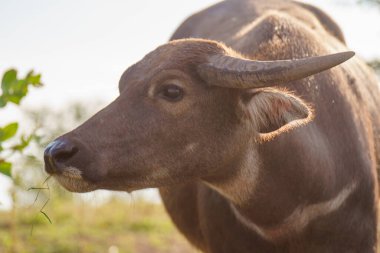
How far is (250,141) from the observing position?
4199mm

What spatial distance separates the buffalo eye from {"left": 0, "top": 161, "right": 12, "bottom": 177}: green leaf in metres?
1.22

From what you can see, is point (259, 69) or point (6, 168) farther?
point (259, 69)

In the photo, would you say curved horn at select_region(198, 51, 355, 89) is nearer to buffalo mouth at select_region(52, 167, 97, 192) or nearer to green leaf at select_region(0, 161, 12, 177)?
buffalo mouth at select_region(52, 167, 97, 192)

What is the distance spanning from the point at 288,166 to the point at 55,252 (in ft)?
12.9

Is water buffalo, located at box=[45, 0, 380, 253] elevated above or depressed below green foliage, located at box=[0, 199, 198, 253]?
above

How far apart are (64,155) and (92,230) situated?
17.6 ft

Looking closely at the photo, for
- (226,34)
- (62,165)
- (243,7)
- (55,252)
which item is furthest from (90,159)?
(55,252)

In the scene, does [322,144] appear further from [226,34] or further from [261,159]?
[226,34]

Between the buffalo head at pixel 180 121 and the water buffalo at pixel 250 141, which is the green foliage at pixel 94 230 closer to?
the water buffalo at pixel 250 141

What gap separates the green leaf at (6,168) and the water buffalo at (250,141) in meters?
0.72

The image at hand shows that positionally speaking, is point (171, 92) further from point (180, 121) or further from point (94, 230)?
point (94, 230)

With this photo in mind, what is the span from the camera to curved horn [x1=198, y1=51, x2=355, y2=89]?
3615mm

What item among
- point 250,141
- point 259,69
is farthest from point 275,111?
Result: point 259,69

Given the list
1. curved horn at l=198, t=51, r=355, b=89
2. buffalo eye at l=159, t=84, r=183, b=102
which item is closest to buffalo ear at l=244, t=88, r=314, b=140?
curved horn at l=198, t=51, r=355, b=89
